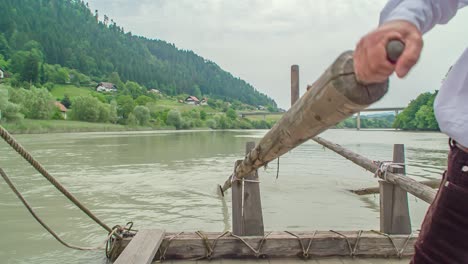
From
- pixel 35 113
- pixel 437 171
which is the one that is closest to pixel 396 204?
pixel 437 171

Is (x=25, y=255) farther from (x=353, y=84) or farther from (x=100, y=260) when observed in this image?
(x=353, y=84)

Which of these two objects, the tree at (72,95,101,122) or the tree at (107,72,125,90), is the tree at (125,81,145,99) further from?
the tree at (72,95,101,122)

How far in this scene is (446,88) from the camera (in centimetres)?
126

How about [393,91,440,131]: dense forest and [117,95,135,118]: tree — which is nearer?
[393,91,440,131]: dense forest

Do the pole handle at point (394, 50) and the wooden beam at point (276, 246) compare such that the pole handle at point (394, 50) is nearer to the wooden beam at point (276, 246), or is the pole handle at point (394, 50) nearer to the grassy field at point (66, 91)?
the wooden beam at point (276, 246)

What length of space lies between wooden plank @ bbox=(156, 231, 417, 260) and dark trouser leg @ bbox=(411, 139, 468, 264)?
1905mm

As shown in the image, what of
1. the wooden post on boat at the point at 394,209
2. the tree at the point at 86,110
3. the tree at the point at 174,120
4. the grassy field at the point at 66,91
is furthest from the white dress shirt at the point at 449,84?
the grassy field at the point at 66,91

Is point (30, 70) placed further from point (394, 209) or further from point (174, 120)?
point (394, 209)

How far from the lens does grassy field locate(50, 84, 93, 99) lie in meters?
95.4

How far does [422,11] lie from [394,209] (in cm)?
299

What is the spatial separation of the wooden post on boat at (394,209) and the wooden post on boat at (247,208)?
1.26 metres

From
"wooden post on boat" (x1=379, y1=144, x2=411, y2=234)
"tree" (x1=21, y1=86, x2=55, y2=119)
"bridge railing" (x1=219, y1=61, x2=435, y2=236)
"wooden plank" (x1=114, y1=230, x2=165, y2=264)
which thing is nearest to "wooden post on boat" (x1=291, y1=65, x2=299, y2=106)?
"bridge railing" (x1=219, y1=61, x2=435, y2=236)

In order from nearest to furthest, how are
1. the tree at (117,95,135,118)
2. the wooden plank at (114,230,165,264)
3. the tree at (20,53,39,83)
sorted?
the wooden plank at (114,230,165,264), the tree at (117,95,135,118), the tree at (20,53,39,83)

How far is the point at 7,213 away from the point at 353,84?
776cm
